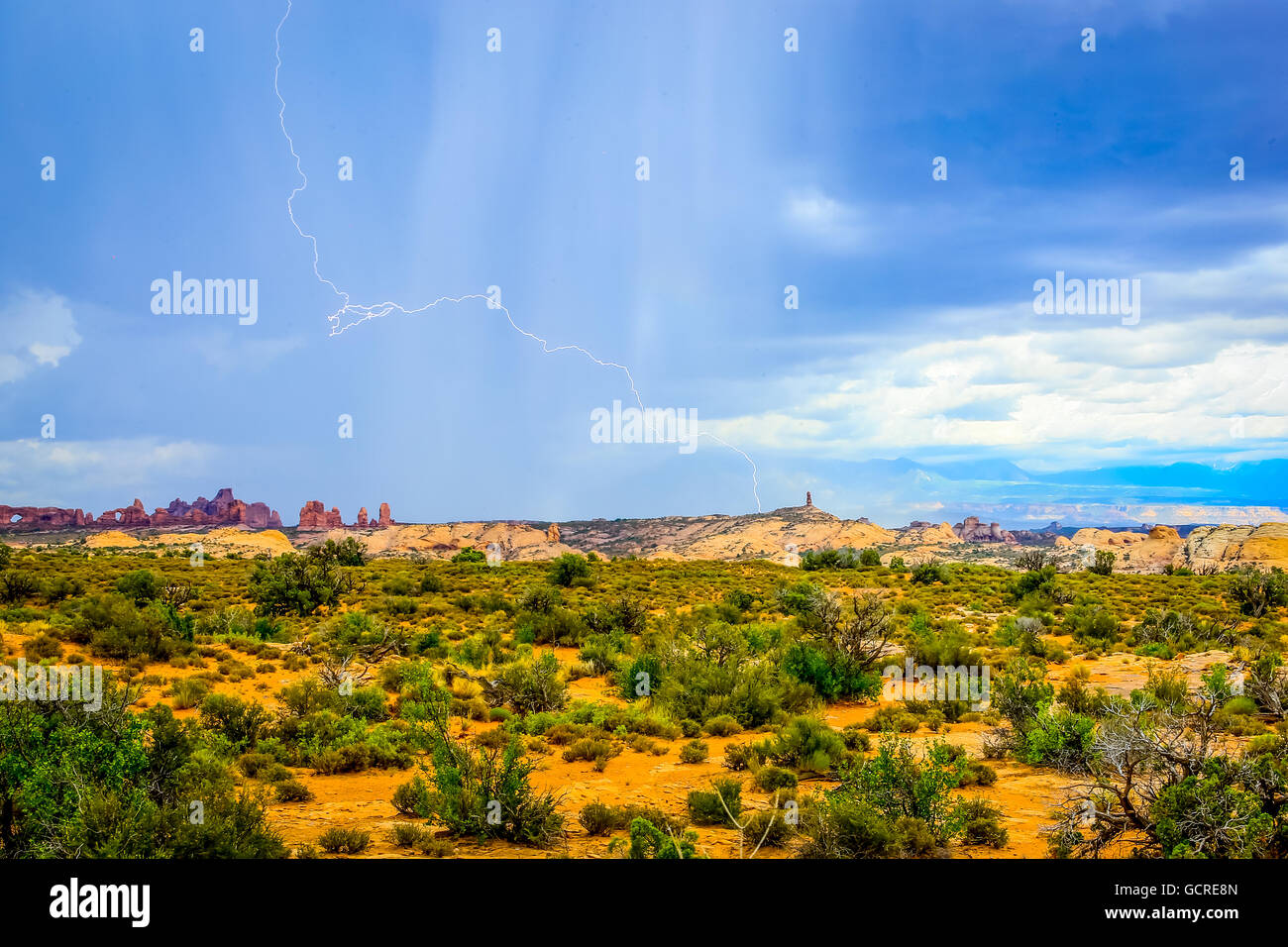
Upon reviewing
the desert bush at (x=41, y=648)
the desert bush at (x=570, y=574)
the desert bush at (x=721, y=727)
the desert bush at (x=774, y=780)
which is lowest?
the desert bush at (x=721, y=727)

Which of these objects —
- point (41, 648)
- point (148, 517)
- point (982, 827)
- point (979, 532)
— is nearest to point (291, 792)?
point (982, 827)

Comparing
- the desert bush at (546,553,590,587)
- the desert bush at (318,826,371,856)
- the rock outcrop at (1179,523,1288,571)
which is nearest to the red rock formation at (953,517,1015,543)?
the rock outcrop at (1179,523,1288,571)

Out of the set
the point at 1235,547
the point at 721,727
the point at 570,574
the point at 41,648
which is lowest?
the point at 721,727

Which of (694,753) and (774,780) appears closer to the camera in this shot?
(774,780)

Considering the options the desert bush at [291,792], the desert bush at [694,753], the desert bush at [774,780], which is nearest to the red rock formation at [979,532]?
the desert bush at [694,753]

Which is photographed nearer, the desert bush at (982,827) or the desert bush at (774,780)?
the desert bush at (982,827)

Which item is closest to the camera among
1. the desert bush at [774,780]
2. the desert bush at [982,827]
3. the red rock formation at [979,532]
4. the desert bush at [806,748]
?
the desert bush at [982,827]
